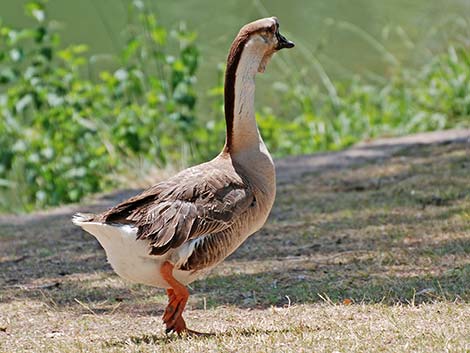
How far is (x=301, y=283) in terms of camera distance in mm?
5723

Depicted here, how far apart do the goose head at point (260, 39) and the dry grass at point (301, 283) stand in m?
1.42

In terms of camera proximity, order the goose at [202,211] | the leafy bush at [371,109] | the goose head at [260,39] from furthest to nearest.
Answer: the leafy bush at [371,109]
the goose head at [260,39]
the goose at [202,211]

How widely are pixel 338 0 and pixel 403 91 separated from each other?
21.0 feet

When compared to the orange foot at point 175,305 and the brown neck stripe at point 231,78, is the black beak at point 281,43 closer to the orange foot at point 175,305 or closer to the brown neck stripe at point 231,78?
the brown neck stripe at point 231,78

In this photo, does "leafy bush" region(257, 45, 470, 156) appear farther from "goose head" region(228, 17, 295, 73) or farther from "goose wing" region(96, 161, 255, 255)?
"goose wing" region(96, 161, 255, 255)

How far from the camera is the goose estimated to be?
4.41m

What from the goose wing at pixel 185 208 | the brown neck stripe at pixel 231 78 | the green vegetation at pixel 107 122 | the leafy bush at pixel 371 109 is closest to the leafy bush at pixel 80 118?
the green vegetation at pixel 107 122

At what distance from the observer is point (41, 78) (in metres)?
10.1

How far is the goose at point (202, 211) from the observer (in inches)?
173

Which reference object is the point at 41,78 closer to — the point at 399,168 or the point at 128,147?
the point at 128,147

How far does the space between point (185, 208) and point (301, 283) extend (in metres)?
1.40

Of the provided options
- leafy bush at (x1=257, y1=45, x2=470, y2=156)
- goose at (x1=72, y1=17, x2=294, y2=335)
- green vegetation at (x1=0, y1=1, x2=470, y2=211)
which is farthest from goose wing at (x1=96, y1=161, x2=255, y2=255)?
leafy bush at (x1=257, y1=45, x2=470, y2=156)

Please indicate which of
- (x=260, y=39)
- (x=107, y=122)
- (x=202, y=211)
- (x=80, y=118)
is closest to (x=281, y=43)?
(x=260, y=39)

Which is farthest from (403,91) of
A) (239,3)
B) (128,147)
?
(239,3)
